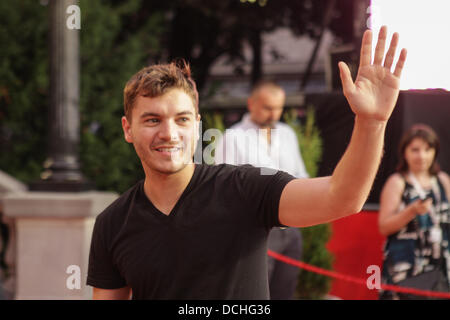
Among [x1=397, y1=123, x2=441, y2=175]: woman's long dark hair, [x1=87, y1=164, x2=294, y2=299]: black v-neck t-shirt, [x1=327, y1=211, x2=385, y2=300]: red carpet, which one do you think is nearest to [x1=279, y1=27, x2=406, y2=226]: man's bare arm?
[x1=87, y1=164, x2=294, y2=299]: black v-neck t-shirt

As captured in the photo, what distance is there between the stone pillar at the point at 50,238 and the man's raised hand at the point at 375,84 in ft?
13.1

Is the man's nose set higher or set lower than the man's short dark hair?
lower

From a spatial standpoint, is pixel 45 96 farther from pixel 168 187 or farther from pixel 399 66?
pixel 399 66

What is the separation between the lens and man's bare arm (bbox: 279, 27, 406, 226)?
1.63 meters

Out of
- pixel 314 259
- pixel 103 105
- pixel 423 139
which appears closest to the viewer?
pixel 423 139

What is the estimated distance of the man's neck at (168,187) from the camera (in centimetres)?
203

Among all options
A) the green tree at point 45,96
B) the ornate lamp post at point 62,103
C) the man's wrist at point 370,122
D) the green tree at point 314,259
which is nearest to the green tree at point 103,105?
the green tree at point 45,96

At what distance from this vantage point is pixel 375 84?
5.47 feet

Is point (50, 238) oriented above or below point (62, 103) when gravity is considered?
below

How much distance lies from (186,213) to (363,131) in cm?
67

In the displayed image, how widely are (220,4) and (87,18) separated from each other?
3.76 metres

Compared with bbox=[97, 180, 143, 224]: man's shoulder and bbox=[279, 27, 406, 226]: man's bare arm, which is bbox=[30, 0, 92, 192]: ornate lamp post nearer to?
bbox=[97, 180, 143, 224]: man's shoulder

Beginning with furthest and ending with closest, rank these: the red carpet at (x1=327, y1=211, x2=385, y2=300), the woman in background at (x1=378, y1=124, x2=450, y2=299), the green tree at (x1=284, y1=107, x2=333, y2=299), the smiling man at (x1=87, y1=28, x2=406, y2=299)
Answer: the green tree at (x1=284, y1=107, x2=333, y2=299) < the red carpet at (x1=327, y1=211, x2=385, y2=300) < the woman in background at (x1=378, y1=124, x2=450, y2=299) < the smiling man at (x1=87, y1=28, x2=406, y2=299)

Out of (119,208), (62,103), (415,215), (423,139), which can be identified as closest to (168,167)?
(119,208)
